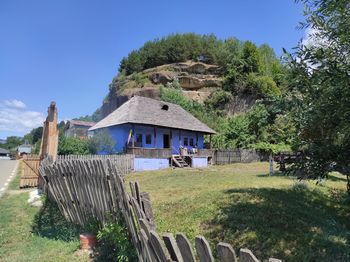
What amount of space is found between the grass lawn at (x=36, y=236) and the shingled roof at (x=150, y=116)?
16841 millimetres

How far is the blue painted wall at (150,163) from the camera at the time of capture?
22375 millimetres

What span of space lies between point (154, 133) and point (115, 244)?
2295 cm

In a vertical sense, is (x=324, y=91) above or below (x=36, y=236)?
above

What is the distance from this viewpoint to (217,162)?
3036cm

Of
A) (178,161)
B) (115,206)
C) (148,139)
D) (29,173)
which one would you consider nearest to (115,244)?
(115,206)

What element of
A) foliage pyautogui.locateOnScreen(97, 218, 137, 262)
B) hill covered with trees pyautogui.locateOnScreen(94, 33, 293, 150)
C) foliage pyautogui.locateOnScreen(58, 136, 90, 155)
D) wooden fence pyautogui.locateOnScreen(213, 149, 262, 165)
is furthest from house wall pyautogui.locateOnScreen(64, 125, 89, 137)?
foliage pyautogui.locateOnScreen(97, 218, 137, 262)

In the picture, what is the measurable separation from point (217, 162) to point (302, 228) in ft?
81.8

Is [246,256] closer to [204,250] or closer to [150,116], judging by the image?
[204,250]

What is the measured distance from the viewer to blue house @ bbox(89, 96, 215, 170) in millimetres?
24266

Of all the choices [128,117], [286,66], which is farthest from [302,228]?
[128,117]

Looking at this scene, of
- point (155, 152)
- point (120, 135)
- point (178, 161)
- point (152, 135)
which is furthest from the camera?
point (152, 135)

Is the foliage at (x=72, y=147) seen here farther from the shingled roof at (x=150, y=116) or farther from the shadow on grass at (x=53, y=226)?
the shadow on grass at (x=53, y=226)

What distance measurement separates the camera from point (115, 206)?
4.70m

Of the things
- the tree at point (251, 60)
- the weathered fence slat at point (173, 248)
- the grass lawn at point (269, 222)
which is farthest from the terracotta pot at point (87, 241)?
the tree at point (251, 60)
